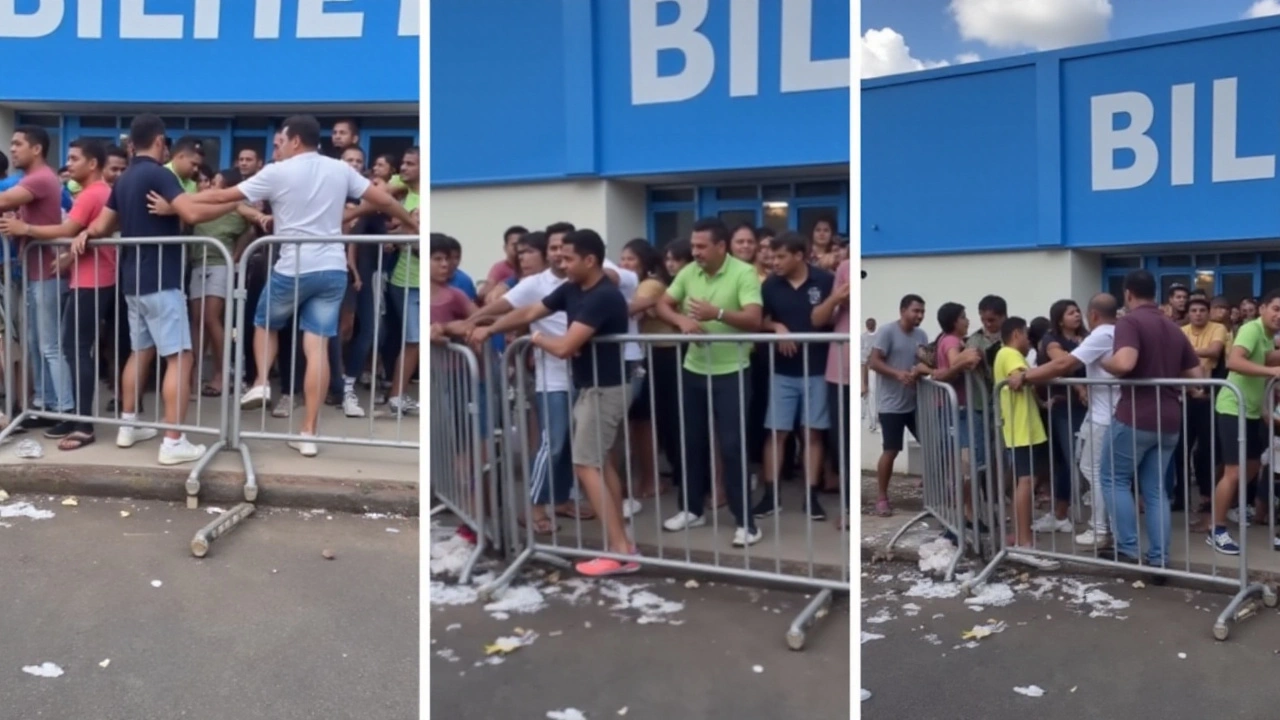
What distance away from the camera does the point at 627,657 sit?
1862mm

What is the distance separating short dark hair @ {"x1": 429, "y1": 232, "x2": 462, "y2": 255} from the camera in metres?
1.71

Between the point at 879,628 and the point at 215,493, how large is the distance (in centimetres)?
201

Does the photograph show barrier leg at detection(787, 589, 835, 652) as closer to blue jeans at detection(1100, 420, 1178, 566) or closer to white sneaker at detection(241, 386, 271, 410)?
blue jeans at detection(1100, 420, 1178, 566)

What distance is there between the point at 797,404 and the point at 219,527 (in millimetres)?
1776

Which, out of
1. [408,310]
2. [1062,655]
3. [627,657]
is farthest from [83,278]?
[1062,655]

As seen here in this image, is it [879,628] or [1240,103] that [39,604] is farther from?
[1240,103]

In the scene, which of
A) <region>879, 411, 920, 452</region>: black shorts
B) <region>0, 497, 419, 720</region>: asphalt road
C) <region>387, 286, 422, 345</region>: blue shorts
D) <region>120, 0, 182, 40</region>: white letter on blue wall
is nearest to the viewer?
<region>0, 497, 419, 720</region>: asphalt road

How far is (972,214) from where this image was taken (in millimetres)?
3148

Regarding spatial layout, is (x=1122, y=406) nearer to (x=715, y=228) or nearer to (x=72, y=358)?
(x=715, y=228)

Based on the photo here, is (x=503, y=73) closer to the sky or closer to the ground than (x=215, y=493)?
closer to the sky

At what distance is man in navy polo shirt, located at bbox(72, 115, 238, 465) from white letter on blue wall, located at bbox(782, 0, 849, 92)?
2.01m

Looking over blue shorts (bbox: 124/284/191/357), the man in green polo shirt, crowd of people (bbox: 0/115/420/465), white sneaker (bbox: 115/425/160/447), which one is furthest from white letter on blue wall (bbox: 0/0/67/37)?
the man in green polo shirt

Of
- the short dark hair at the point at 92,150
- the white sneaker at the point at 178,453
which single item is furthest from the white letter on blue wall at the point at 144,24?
the white sneaker at the point at 178,453

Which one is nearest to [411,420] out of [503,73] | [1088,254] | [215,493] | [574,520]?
[215,493]
